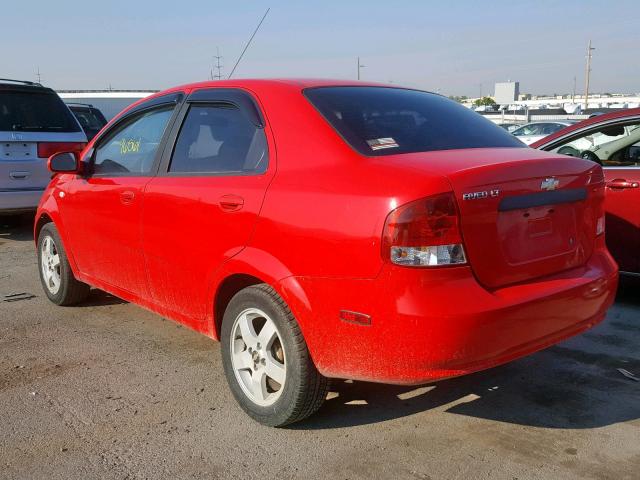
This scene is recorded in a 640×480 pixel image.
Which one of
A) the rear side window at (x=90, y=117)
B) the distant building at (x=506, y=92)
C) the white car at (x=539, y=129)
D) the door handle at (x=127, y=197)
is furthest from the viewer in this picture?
the distant building at (x=506, y=92)

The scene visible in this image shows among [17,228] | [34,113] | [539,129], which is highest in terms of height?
[34,113]

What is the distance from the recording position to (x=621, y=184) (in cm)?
476

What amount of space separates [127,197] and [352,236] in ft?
6.20

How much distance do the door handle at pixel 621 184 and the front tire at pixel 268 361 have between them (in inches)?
120

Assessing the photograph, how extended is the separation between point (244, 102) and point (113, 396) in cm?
173

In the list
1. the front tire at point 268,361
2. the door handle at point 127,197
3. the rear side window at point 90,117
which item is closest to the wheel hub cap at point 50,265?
the door handle at point 127,197

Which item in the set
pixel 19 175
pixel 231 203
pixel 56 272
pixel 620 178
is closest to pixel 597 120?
pixel 620 178

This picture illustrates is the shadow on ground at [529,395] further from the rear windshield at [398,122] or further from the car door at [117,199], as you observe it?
the car door at [117,199]

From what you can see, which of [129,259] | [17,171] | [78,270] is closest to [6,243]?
[17,171]

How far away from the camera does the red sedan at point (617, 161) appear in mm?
4719

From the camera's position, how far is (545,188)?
2807 mm

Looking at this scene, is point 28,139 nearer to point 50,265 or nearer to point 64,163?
point 50,265

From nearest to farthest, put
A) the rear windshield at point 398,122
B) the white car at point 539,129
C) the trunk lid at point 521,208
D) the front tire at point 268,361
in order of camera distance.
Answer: the trunk lid at point 521,208, the front tire at point 268,361, the rear windshield at point 398,122, the white car at point 539,129

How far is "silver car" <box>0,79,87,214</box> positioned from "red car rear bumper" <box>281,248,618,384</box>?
597 cm
